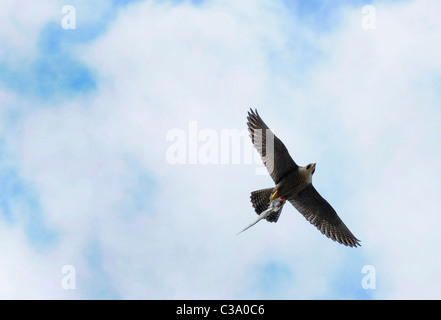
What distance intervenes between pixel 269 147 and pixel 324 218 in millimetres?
3466

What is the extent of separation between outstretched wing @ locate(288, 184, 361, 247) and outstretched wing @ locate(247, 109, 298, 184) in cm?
153

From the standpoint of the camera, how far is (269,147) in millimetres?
19688

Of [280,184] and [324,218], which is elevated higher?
[280,184]

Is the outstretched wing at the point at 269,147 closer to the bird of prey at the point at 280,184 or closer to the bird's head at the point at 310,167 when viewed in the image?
the bird of prey at the point at 280,184

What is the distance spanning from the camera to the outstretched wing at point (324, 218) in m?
21.2

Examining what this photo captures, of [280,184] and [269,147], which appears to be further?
[280,184]

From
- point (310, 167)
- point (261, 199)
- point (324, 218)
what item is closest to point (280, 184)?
point (261, 199)

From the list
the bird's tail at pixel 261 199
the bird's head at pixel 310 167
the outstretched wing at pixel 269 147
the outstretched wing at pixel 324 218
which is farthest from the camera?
the outstretched wing at pixel 324 218

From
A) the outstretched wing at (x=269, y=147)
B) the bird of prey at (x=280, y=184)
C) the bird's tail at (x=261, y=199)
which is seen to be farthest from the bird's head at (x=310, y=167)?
the bird's tail at (x=261, y=199)

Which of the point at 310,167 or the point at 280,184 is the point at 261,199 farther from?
the point at 310,167

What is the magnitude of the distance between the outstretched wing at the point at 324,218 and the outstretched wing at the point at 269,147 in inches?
60.2
